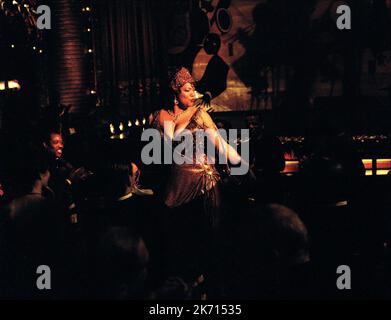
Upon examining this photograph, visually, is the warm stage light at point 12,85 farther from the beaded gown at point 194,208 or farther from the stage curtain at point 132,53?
the beaded gown at point 194,208

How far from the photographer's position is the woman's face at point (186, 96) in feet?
24.7

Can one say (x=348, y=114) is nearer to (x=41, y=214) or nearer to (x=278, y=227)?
(x=278, y=227)

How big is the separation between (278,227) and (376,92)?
4993 mm

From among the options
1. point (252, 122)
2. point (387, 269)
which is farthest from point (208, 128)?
point (252, 122)

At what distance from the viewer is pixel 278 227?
7027 millimetres

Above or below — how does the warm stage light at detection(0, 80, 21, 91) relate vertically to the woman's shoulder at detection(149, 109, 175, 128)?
above

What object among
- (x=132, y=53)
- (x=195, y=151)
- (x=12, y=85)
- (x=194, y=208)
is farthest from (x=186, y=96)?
(x=12, y=85)

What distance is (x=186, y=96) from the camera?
754 centimetres

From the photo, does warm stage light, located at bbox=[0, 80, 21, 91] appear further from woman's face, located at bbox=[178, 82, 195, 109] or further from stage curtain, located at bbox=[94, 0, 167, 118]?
woman's face, located at bbox=[178, 82, 195, 109]

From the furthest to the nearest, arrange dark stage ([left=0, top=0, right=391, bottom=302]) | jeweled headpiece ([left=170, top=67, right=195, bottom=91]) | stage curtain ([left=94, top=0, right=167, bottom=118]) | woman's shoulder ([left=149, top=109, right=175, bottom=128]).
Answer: stage curtain ([left=94, top=0, right=167, bottom=118]) < woman's shoulder ([left=149, top=109, right=175, bottom=128]) < jeweled headpiece ([left=170, top=67, right=195, bottom=91]) < dark stage ([left=0, top=0, right=391, bottom=302])

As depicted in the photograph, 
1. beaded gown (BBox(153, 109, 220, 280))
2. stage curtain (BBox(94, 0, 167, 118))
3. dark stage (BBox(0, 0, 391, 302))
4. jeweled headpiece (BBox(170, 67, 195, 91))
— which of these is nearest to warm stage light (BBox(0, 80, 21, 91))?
dark stage (BBox(0, 0, 391, 302))

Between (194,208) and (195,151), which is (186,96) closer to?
(195,151)

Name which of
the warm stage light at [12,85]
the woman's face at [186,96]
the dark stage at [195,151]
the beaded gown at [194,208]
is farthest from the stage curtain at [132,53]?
the beaded gown at [194,208]

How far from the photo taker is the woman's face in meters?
7.52
